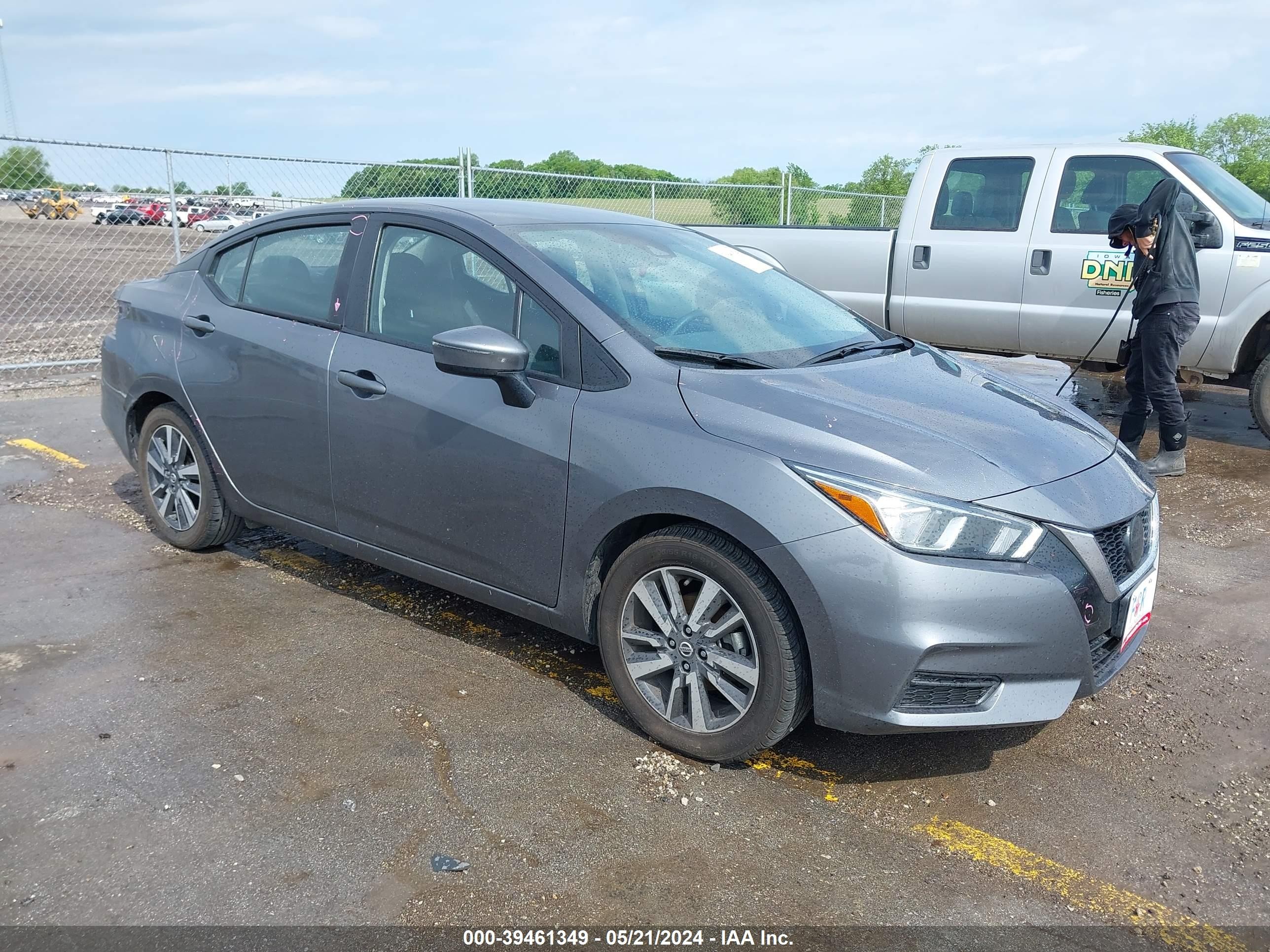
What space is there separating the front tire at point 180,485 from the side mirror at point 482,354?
1867 mm

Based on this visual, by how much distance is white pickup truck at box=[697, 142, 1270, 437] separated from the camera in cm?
709

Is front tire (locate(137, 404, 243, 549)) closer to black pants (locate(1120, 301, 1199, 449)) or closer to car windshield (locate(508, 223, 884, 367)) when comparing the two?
car windshield (locate(508, 223, 884, 367))

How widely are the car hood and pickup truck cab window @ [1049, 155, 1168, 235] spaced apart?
4531 mm

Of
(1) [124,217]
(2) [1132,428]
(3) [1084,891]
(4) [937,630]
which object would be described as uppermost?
(1) [124,217]

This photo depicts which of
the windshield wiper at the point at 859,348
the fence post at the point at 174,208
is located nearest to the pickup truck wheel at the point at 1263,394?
the windshield wiper at the point at 859,348

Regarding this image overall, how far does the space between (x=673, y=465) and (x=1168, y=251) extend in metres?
4.62

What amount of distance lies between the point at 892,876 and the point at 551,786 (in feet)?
3.29

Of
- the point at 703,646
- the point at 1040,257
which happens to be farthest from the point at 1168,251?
the point at 703,646

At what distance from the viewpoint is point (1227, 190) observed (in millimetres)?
7367

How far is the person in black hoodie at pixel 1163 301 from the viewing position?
248 inches

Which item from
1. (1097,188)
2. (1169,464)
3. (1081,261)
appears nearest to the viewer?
(1169,464)

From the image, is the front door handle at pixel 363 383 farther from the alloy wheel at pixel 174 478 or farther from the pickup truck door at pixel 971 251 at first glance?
the pickup truck door at pixel 971 251

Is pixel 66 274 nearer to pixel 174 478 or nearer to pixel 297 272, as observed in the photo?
pixel 174 478

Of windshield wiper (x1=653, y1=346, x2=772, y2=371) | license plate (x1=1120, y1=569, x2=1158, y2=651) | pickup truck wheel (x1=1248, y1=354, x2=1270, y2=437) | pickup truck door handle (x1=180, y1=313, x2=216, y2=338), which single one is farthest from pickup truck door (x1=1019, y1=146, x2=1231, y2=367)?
pickup truck door handle (x1=180, y1=313, x2=216, y2=338)
